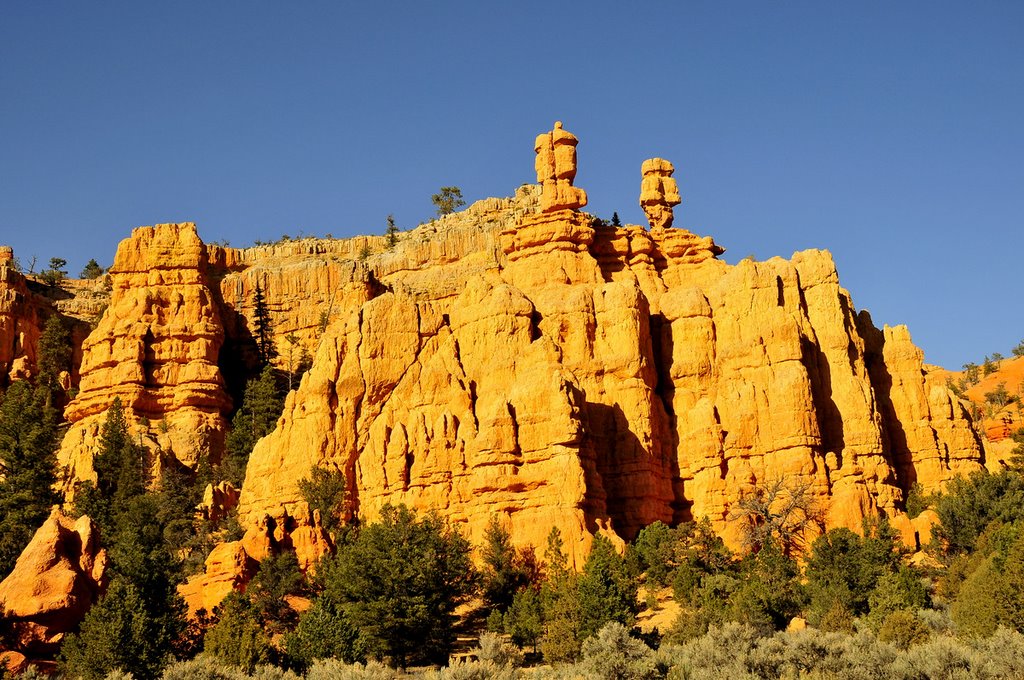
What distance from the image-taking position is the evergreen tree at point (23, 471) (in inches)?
2525

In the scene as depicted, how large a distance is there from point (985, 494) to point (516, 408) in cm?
2051

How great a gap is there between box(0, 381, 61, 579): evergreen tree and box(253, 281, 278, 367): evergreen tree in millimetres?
13314

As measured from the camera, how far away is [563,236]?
254 feet

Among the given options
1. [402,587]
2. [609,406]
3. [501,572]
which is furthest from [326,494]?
[609,406]

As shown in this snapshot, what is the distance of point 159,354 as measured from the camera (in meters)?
84.6

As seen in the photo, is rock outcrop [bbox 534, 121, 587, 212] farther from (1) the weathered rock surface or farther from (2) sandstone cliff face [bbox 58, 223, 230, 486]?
(1) the weathered rock surface

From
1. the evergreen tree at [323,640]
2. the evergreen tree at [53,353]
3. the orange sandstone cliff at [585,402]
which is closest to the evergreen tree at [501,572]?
the orange sandstone cliff at [585,402]

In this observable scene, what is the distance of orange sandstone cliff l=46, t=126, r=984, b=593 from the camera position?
209ft

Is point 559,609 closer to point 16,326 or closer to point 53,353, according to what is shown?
point 53,353

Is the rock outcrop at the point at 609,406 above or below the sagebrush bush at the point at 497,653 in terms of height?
above

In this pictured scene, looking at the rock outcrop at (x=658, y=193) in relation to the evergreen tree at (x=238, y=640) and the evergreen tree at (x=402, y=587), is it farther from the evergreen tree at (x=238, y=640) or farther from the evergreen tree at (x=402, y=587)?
the evergreen tree at (x=238, y=640)

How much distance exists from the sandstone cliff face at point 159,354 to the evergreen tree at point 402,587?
23.2 m

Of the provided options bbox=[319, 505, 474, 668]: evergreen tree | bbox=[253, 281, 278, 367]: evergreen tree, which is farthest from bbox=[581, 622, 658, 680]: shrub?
bbox=[253, 281, 278, 367]: evergreen tree

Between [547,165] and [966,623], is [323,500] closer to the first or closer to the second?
[547,165]
